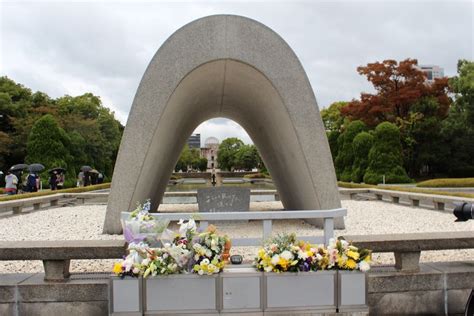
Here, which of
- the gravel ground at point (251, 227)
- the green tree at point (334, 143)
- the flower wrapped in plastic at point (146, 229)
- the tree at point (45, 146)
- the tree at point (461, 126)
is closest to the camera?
the flower wrapped in plastic at point (146, 229)

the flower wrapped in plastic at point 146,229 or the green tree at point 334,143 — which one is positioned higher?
the green tree at point 334,143

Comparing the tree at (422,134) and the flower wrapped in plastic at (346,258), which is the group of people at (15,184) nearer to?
the flower wrapped in plastic at (346,258)

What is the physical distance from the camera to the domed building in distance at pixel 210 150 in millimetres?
118100

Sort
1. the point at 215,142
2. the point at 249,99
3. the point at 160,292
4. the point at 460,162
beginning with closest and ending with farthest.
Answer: the point at 160,292, the point at 249,99, the point at 460,162, the point at 215,142

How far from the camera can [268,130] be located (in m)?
11.4

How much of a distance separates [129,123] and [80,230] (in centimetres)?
295

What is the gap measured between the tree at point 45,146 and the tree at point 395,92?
24006mm

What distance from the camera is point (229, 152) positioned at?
83875 mm

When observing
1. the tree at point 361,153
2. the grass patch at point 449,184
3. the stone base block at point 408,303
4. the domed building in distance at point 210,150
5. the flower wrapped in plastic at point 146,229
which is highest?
the domed building in distance at point 210,150

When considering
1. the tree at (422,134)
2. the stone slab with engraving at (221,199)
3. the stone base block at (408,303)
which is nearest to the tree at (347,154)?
the tree at (422,134)

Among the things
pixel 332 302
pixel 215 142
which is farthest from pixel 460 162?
pixel 215 142

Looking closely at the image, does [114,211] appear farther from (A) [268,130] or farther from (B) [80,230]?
(A) [268,130]

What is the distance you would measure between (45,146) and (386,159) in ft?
71.0

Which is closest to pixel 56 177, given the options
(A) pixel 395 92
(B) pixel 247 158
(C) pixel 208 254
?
(C) pixel 208 254
